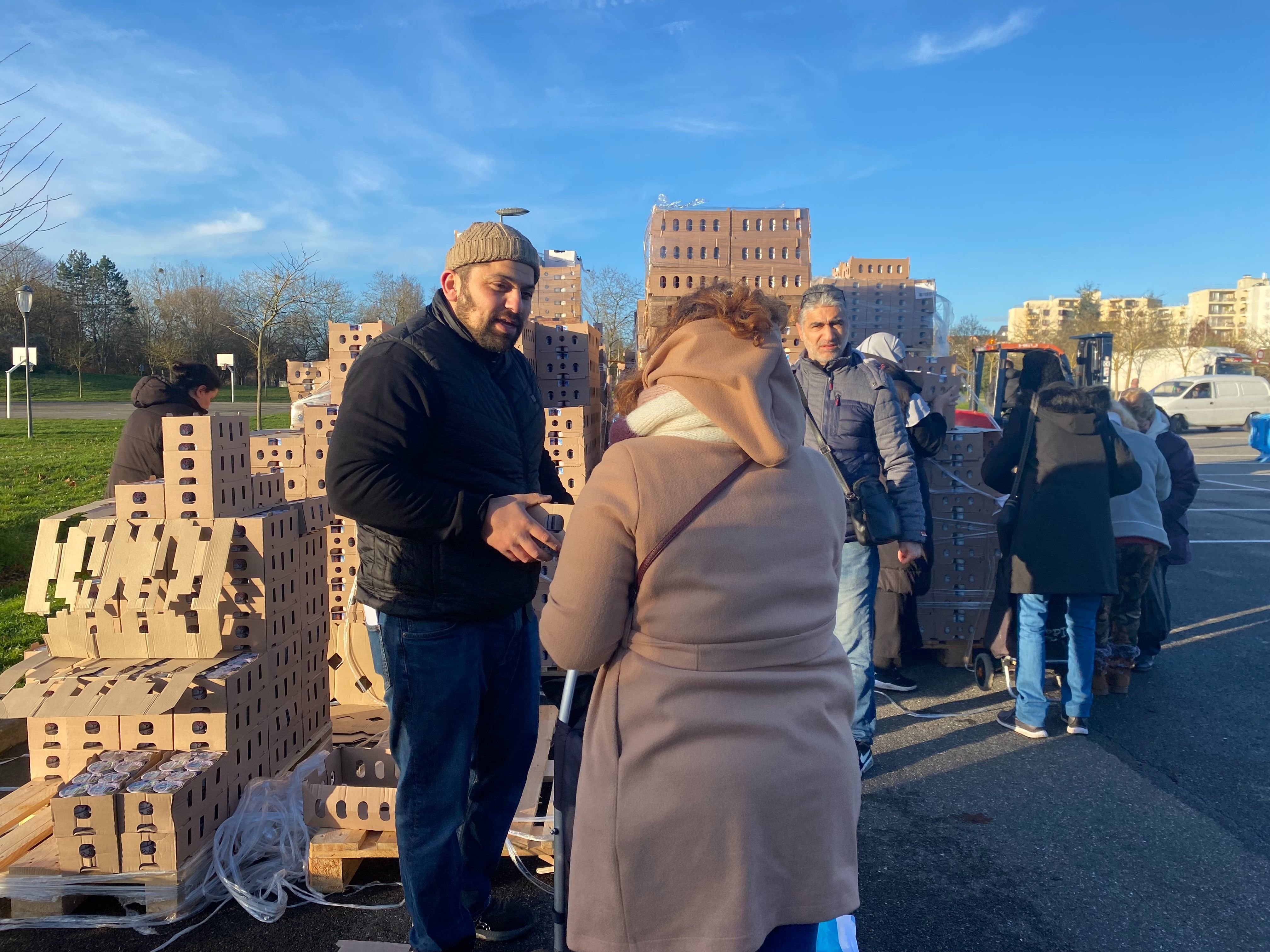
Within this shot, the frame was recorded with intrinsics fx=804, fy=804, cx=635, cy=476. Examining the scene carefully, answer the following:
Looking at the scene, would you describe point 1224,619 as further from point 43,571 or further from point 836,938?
point 43,571

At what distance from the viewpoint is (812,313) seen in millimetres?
4156

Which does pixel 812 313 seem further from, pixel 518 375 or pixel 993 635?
pixel 993 635

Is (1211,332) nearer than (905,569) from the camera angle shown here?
No

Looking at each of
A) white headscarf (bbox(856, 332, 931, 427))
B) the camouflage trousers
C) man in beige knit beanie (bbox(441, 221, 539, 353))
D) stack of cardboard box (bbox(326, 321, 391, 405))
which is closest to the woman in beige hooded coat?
man in beige knit beanie (bbox(441, 221, 539, 353))

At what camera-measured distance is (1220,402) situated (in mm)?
27922

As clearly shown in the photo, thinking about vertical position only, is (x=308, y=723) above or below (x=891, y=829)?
above

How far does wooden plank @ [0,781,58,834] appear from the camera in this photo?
3297mm

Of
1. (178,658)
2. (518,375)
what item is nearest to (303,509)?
(178,658)

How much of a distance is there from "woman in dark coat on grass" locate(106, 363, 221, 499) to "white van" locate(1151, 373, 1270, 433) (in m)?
30.4

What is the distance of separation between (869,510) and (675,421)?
246cm

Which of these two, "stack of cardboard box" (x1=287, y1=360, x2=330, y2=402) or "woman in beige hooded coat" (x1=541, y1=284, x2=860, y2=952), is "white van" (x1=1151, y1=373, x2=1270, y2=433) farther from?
"woman in beige hooded coat" (x1=541, y1=284, x2=860, y2=952)

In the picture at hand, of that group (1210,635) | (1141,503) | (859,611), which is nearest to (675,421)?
(859,611)

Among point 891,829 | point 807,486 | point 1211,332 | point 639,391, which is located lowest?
point 891,829

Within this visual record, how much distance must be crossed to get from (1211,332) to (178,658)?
69.8 m
